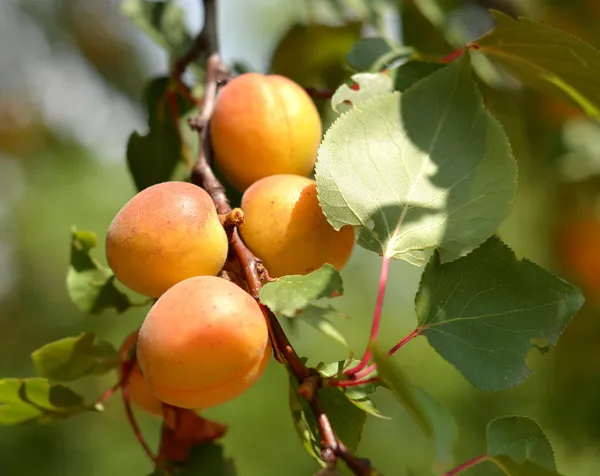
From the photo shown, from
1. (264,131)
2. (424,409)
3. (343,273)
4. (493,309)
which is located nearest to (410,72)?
(264,131)

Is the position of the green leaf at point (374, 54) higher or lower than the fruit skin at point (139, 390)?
higher

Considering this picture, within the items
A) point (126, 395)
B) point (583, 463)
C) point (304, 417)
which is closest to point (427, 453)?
point (583, 463)

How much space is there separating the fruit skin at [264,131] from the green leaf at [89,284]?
184 millimetres

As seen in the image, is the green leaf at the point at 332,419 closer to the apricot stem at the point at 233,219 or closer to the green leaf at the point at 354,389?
the green leaf at the point at 354,389

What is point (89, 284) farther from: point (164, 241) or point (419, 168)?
point (419, 168)

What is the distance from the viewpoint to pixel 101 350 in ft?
2.20

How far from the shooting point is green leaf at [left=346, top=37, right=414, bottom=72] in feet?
2.52

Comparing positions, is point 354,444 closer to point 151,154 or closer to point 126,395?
point 126,395

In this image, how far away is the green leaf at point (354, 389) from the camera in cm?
50

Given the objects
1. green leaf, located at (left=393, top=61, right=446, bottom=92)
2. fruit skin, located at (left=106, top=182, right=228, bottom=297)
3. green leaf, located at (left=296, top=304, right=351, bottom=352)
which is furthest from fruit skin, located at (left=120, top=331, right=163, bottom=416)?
green leaf, located at (left=393, top=61, right=446, bottom=92)

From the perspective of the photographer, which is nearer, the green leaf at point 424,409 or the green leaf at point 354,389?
the green leaf at point 424,409

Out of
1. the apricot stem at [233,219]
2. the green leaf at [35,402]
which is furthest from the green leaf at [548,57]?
the green leaf at [35,402]

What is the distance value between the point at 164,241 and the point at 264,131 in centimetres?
17

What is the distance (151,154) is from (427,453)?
1452 millimetres
